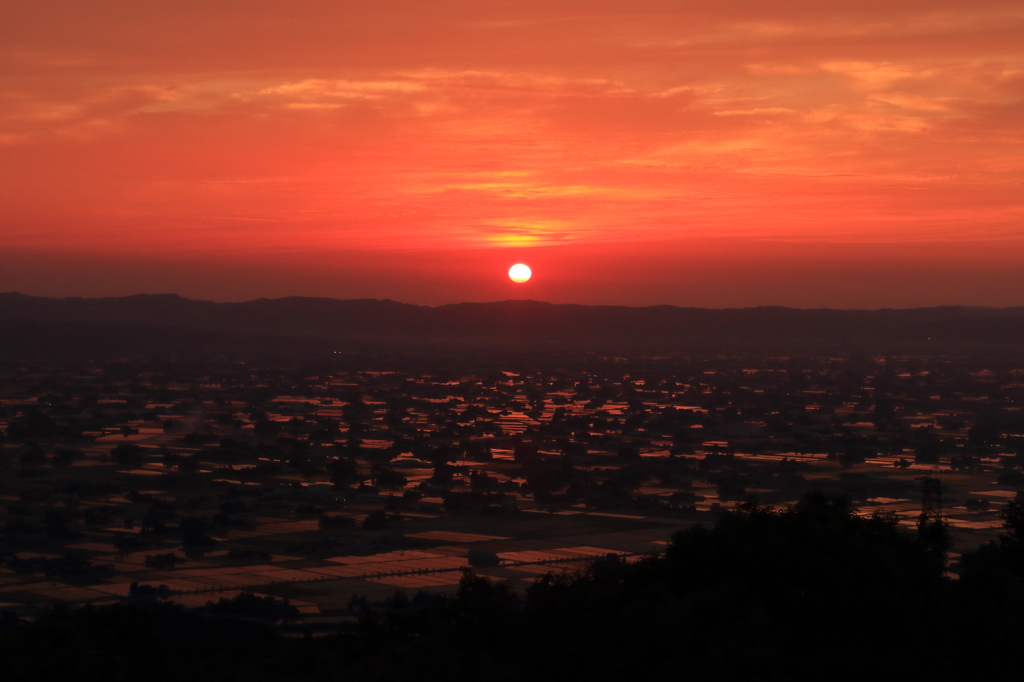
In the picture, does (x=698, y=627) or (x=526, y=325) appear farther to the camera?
(x=526, y=325)

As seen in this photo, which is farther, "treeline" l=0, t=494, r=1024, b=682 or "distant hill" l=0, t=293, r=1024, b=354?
"distant hill" l=0, t=293, r=1024, b=354

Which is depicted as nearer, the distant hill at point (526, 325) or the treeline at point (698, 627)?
the treeline at point (698, 627)

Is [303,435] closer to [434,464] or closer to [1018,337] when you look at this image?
[434,464]
